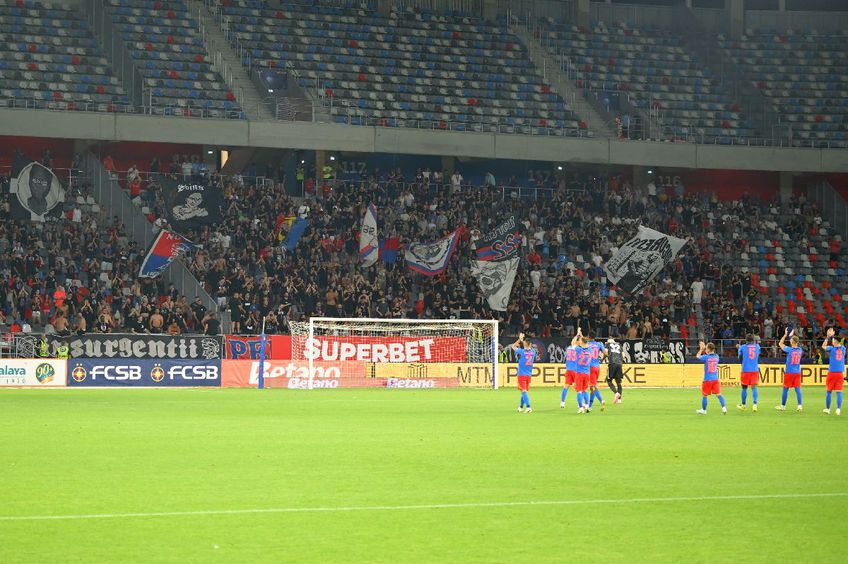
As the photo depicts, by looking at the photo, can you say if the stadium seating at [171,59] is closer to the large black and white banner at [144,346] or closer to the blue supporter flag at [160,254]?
the blue supporter flag at [160,254]

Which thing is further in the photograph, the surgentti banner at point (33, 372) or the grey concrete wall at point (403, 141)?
A: the grey concrete wall at point (403, 141)

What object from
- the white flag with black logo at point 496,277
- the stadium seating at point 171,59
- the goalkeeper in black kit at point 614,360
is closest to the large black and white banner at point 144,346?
the white flag with black logo at point 496,277

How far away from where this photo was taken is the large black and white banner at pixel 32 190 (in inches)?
1868

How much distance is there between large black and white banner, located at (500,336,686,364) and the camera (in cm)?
4802

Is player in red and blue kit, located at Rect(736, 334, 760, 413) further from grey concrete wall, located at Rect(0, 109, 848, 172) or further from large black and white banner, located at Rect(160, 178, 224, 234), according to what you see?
grey concrete wall, located at Rect(0, 109, 848, 172)

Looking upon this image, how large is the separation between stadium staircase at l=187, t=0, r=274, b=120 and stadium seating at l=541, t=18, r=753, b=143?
16165 millimetres

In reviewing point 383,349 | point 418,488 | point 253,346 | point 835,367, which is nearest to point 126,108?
point 253,346

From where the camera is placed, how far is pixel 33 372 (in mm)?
41562

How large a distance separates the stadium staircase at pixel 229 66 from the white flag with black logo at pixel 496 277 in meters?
11.5

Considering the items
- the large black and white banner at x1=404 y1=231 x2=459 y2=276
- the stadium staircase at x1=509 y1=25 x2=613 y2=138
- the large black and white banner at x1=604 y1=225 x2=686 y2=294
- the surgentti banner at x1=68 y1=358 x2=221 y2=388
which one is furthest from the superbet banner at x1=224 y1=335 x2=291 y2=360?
the stadium staircase at x1=509 y1=25 x2=613 y2=138

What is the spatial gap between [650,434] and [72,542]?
46.5 feet

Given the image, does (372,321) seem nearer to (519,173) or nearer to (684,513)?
(519,173)

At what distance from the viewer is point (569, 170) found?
61875 mm

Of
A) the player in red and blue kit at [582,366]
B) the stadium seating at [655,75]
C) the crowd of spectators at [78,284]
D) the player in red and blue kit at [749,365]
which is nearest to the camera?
the player in red and blue kit at [582,366]
